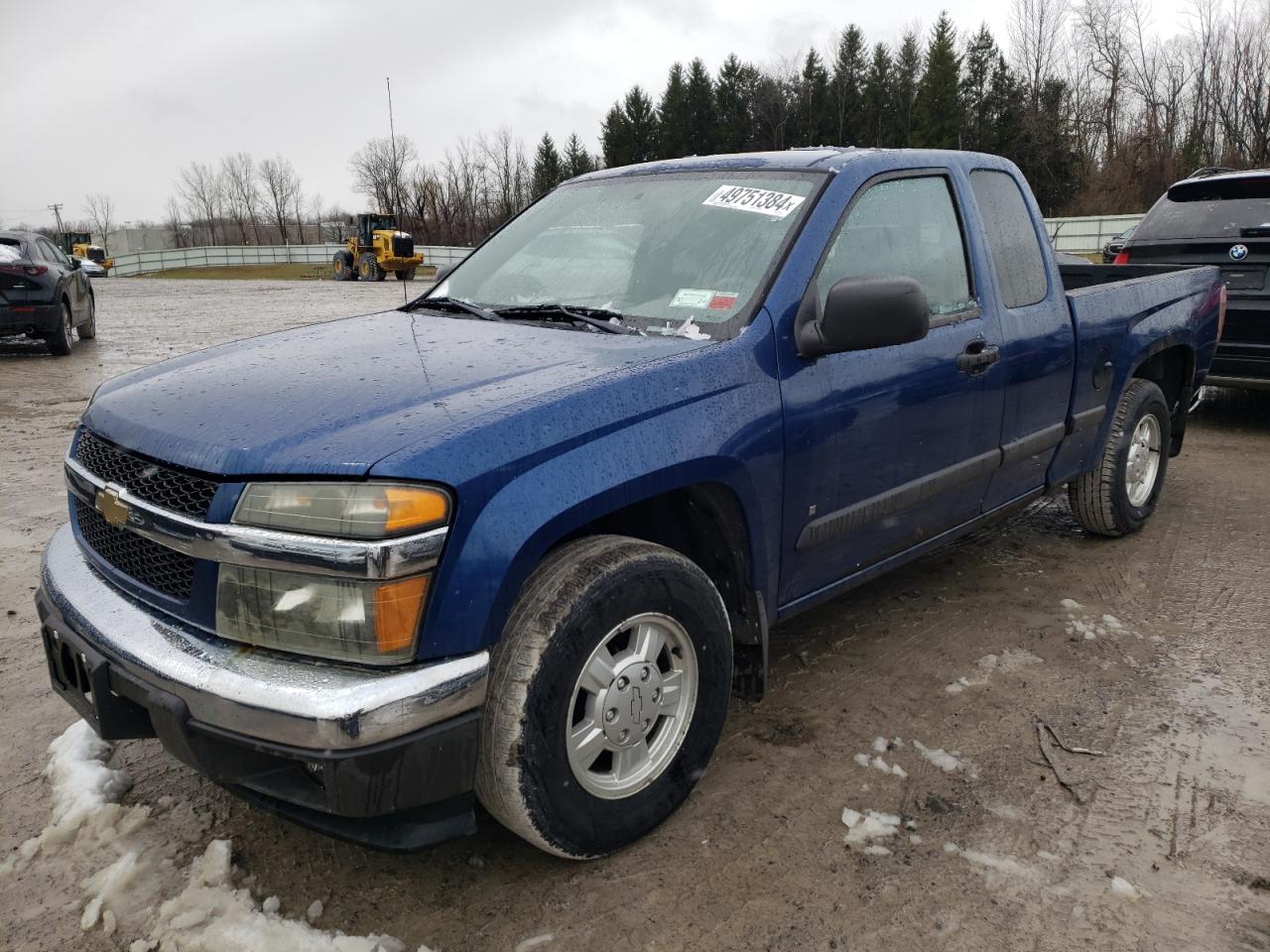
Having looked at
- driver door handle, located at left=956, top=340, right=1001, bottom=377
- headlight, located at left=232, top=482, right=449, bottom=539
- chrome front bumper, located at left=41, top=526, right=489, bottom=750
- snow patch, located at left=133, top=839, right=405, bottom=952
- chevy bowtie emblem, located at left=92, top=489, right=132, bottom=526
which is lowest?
snow patch, located at left=133, top=839, right=405, bottom=952

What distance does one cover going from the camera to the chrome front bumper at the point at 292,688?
188 cm

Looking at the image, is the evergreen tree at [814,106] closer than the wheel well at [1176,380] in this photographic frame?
No

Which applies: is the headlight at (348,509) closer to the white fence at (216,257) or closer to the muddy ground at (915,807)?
the muddy ground at (915,807)

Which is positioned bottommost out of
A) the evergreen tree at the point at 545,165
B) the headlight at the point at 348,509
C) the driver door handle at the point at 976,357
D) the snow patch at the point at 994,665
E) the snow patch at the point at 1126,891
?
the snow patch at the point at 1126,891

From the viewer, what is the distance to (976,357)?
3.37 m

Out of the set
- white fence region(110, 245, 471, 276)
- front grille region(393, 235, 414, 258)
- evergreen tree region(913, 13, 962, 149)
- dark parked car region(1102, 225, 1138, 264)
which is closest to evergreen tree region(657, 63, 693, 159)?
evergreen tree region(913, 13, 962, 149)

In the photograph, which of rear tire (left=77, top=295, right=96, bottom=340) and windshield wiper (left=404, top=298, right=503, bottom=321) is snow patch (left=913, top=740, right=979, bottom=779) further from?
rear tire (left=77, top=295, right=96, bottom=340)

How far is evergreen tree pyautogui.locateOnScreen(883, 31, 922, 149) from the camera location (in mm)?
55844

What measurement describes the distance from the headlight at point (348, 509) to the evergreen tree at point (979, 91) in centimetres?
5312

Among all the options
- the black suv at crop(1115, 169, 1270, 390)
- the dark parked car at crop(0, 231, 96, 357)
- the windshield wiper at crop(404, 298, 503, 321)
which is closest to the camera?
the windshield wiper at crop(404, 298, 503, 321)

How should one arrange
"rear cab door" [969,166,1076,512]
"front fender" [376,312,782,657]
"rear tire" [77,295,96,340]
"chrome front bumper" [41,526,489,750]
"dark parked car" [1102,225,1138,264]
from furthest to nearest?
1. "rear tire" [77,295,96,340]
2. "dark parked car" [1102,225,1138,264]
3. "rear cab door" [969,166,1076,512]
4. "front fender" [376,312,782,657]
5. "chrome front bumper" [41,526,489,750]

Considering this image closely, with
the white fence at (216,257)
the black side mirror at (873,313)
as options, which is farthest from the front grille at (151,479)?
the white fence at (216,257)

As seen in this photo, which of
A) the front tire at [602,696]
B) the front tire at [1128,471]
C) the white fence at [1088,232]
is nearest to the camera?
the front tire at [602,696]

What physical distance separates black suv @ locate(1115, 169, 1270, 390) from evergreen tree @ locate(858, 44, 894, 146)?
53.1m
